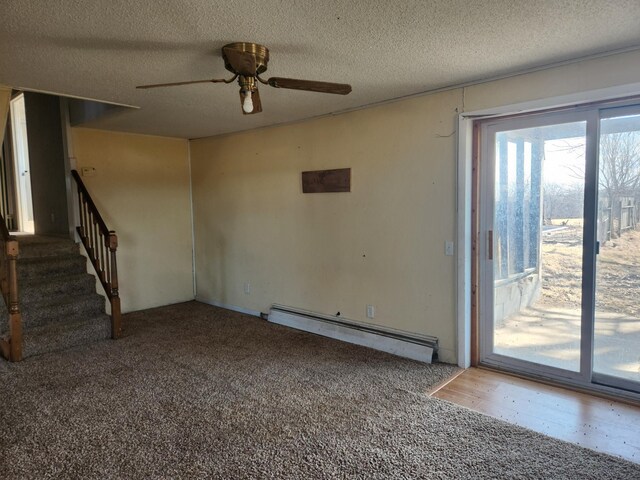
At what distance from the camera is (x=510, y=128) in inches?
125

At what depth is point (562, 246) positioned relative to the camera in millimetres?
3029

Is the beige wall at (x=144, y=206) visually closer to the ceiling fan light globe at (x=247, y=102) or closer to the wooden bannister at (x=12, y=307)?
the wooden bannister at (x=12, y=307)

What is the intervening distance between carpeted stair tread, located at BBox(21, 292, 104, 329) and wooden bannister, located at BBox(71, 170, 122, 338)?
24 cm

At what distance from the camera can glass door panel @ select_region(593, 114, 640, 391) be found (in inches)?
107

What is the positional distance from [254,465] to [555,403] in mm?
2036

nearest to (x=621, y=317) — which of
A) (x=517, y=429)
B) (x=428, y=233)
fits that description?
(x=517, y=429)

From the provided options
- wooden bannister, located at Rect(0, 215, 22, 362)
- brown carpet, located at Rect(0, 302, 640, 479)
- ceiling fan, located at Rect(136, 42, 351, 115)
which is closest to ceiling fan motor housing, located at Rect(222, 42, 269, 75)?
ceiling fan, located at Rect(136, 42, 351, 115)

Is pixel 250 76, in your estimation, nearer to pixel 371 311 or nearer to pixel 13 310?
pixel 371 311

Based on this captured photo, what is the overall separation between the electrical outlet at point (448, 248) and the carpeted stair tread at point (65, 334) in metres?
3.44

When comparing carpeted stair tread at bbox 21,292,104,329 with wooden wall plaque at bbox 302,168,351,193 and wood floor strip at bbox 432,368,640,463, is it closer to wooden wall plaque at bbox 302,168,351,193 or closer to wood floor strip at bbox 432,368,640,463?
wooden wall plaque at bbox 302,168,351,193

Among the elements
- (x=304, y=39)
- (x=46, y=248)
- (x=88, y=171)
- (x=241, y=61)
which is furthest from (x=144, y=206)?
(x=304, y=39)

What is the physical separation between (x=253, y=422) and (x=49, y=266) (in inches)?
130

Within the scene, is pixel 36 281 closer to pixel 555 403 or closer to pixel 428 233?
pixel 428 233

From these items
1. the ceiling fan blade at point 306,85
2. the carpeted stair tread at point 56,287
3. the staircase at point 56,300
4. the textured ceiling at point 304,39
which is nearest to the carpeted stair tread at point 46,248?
the staircase at point 56,300
